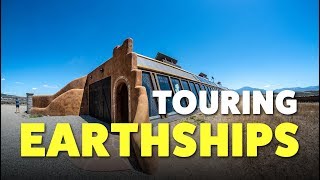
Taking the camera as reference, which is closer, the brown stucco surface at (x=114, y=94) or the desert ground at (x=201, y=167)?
the desert ground at (x=201, y=167)

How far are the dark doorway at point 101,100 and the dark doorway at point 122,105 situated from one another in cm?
136

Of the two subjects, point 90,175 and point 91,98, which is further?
point 91,98

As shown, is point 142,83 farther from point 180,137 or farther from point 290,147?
point 290,147

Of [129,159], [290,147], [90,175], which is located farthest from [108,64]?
[290,147]

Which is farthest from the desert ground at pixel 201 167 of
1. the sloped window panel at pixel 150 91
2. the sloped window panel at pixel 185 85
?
the sloped window panel at pixel 185 85

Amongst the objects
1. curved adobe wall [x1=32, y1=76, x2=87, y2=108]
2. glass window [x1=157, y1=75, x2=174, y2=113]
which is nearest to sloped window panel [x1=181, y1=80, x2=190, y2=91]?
glass window [x1=157, y1=75, x2=174, y2=113]

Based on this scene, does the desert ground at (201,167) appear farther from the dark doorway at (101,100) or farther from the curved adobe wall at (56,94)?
the curved adobe wall at (56,94)

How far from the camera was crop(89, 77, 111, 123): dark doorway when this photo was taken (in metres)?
12.7

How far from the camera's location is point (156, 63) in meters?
11.6

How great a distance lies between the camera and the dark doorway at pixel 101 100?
41.8 feet

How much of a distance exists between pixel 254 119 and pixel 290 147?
10.3ft

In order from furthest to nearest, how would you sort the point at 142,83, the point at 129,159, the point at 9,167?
the point at 142,83, the point at 129,159, the point at 9,167

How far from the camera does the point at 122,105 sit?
11.5 meters

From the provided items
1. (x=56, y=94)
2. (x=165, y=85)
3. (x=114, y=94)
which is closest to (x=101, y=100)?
(x=114, y=94)
